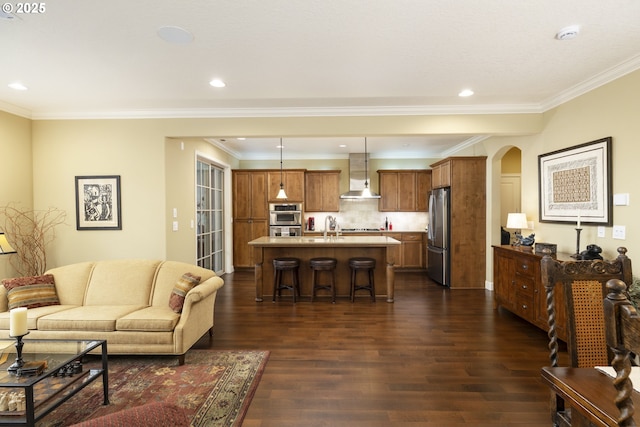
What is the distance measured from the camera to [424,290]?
5.79 meters

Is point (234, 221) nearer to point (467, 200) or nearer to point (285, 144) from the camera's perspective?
point (285, 144)

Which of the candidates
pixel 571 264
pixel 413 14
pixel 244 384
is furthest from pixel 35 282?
pixel 571 264

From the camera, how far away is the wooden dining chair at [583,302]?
169 cm

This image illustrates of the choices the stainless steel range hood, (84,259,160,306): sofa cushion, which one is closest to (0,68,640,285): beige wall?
(84,259,160,306): sofa cushion

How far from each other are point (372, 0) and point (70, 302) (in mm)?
4208

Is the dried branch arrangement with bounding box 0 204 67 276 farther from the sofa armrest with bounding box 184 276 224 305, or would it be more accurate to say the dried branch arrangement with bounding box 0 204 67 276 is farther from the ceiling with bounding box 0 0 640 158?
the sofa armrest with bounding box 184 276 224 305

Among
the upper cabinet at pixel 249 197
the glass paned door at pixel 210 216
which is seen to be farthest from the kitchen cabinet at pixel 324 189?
the glass paned door at pixel 210 216

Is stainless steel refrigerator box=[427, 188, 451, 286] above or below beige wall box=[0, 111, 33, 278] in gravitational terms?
below

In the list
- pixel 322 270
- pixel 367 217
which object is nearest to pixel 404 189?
pixel 367 217

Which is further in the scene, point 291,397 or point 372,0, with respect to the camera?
point 291,397

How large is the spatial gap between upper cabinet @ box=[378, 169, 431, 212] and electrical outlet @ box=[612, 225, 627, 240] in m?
4.66

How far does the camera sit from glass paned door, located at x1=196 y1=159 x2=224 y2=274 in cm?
598

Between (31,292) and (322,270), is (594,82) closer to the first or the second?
(322,270)

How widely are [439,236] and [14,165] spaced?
263 inches
